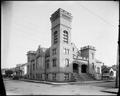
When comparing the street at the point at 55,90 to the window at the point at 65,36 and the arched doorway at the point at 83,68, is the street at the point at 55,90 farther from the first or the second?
the arched doorway at the point at 83,68

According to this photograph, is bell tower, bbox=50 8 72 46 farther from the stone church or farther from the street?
the street

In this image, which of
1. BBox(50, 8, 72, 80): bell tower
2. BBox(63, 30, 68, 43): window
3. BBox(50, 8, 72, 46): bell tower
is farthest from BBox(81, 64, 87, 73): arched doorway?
BBox(63, 30, 68, 43): window

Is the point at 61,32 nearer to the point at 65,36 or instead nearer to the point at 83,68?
the point at 65,36

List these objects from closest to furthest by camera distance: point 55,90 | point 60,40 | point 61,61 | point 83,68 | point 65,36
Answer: point 55,90 → point 61,61 → point 60,40 → point 65,36 → point 83,68

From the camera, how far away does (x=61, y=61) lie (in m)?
26.3

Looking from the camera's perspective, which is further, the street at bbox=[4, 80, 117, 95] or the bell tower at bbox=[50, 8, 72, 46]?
the bell tower at bbox=[50, 8, 72, 46]

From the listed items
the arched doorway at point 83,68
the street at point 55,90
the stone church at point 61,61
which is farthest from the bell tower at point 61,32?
the street at point 55,90

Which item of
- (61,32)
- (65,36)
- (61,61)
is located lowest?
(61,61)

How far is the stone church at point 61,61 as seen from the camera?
2617cm

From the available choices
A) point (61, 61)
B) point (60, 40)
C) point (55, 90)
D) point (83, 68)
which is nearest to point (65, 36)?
point (60, 40)

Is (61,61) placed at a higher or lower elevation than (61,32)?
lower

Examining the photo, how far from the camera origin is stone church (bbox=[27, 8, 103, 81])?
26175 mm

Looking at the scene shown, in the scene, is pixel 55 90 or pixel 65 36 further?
pixel 65 36

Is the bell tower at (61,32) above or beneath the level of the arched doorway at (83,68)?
above
